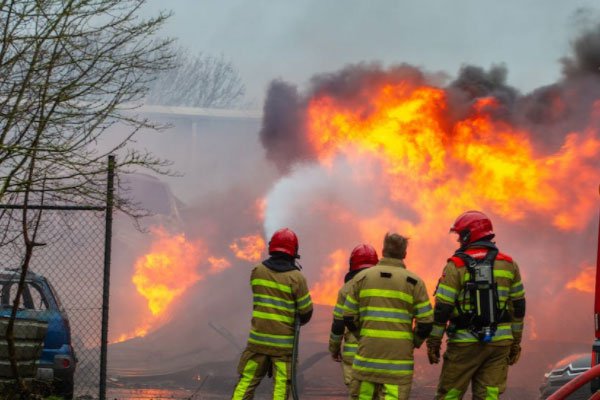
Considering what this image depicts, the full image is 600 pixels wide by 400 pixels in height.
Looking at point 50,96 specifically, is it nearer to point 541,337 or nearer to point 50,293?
point 50,293

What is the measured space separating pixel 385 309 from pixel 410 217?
11961mm

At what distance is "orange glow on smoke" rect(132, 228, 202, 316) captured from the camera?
19078 millimetres

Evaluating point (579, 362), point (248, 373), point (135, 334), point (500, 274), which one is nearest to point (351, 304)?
point (500, 274)

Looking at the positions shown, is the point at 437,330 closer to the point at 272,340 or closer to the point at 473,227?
the point at 473,227

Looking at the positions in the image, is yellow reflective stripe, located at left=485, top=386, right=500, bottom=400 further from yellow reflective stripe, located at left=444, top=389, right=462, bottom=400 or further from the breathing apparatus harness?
the breathing apparatus harness

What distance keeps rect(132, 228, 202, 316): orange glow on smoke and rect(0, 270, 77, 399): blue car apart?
9110 mm

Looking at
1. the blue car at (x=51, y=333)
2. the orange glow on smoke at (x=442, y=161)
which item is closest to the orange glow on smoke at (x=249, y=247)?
the orange glow on smoke at (x=442, y=161)

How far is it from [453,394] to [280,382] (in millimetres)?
1438

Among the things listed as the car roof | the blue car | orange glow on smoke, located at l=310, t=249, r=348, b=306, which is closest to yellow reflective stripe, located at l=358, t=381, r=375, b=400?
the car roof

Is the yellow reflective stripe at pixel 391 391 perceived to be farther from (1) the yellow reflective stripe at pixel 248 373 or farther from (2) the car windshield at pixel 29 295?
(2) the car windshield at pixel 29 295

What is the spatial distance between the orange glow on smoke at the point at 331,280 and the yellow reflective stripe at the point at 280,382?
11.3 metres

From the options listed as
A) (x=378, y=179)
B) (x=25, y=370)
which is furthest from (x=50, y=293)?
(x=378, y=179)

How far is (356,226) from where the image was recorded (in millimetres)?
19391

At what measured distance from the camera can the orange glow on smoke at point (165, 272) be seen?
62.6 feet
